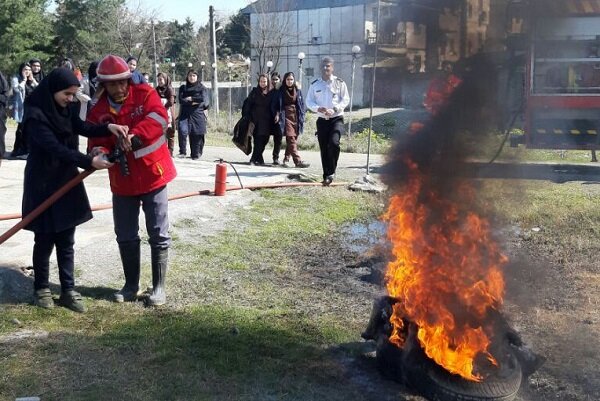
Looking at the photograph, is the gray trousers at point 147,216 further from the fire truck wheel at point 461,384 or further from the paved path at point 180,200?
the fire truck wheel at point 461,384

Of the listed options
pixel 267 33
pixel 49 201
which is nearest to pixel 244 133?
pixel 49 201

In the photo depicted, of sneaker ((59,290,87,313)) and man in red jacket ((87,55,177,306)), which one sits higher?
man in red jacket ((87,55,177,306))

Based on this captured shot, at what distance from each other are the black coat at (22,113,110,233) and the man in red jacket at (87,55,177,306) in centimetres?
27

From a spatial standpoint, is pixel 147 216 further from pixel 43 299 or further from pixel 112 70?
pixel 112 70

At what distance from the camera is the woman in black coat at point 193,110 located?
14891mm

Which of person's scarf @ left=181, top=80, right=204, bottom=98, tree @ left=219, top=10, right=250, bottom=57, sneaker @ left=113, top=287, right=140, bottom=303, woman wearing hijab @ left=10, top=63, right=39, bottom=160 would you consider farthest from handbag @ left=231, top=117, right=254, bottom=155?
tree @ left=219, top=10, right=250, bottom=57

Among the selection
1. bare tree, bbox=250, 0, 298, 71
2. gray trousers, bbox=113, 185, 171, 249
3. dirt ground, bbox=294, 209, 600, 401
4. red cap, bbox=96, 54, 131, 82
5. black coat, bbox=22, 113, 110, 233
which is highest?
bare tree, bbox=250, 0, 298, 71

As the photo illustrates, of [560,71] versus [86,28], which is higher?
[86,28]

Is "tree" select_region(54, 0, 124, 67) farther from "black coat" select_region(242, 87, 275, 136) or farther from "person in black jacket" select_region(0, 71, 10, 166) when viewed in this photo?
"person in black jacket" select_region(0, 71, 10, 166)

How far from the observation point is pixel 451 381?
3947 mm

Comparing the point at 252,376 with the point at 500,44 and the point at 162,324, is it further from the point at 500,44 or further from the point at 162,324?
the point at 500,44

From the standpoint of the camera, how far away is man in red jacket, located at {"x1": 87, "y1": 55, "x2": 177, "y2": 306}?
5.42 m

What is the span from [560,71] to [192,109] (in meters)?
7.85

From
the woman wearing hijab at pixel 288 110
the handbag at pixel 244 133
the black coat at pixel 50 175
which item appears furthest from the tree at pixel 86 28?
the black coat at pixel 50 175
